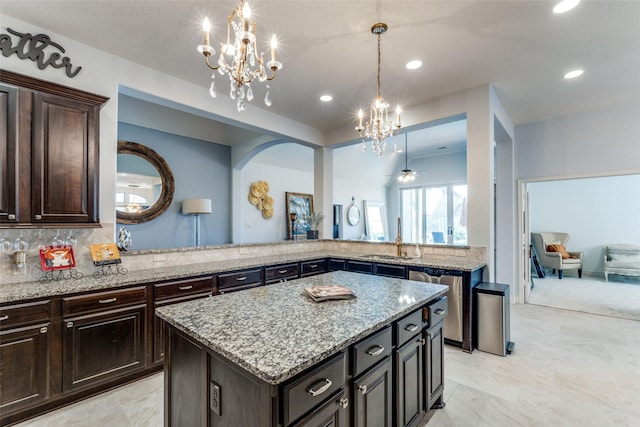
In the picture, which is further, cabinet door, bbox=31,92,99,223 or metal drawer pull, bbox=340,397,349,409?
cabinet door, bbox=31,92,99,223

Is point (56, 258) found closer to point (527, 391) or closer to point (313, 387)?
point (313, 387)

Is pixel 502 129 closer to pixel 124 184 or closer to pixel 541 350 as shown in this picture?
pixel 541 350

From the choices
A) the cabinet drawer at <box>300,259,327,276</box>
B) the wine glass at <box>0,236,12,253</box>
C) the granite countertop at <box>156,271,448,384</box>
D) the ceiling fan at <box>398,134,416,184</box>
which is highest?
the ceiling fan at <box>398,134,416,184</box>

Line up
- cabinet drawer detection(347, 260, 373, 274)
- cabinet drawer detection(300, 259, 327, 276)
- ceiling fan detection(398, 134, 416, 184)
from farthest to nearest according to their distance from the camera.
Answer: ceiling fan detection(398, 134, 416, 184) < cabinet drawer detection(300, 259, 327, 276) < cabinet drawer detection(347, 260, 373, 274)

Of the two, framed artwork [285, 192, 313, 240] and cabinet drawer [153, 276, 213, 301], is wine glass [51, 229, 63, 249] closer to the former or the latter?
cabinet drawer [153, 276, 213, 301]

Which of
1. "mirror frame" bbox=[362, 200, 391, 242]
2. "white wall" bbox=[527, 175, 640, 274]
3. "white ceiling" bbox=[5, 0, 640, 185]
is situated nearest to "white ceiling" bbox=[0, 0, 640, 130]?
"white ceiling" bbox=[5, 0, 640, 185]

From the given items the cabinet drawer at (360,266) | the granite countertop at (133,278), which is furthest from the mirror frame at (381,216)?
the granite countertop at (133,278)

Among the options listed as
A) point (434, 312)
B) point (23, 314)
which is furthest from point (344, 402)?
point (23, 314)

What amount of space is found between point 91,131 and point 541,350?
4.88 m

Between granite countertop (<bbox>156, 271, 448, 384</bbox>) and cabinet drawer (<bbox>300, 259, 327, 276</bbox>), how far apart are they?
1.88 metres

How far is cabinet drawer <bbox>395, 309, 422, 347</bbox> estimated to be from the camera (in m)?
1.64

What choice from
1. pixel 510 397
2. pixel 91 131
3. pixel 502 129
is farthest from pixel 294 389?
pixel 502 129

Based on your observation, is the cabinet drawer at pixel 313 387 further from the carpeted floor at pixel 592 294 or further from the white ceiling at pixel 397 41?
the carpeted floor at pixel 592 294

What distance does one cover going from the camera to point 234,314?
1.55m
